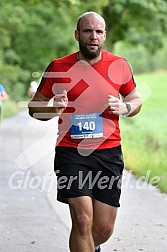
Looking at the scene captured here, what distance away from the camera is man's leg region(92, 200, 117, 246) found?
6.36 m

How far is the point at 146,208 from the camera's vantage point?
432 inches

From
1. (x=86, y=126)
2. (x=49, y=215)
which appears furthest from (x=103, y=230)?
(x=49, y=215)

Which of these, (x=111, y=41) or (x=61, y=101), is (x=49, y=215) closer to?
(x=61, y=101)

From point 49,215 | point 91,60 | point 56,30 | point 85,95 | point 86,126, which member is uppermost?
point 91,60

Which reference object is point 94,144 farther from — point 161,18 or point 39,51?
point 39,51

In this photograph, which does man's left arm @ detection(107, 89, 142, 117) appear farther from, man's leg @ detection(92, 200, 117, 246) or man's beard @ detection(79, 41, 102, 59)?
man's leg @ detection(92, 200, 117, 246)

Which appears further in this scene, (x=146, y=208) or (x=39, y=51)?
(x=39, y=51)

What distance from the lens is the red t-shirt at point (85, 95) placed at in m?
6.20

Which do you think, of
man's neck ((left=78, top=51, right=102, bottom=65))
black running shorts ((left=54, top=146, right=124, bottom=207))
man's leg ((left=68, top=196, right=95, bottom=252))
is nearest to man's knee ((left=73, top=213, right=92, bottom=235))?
man's leg ((left=68, top=196, right=95, bottom=252))

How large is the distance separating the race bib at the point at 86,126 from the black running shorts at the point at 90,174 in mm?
131

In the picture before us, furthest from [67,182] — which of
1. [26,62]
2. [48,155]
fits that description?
[26,62]

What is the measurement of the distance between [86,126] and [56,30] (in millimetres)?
50085

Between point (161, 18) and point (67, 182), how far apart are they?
105 feet

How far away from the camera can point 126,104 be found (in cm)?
628
